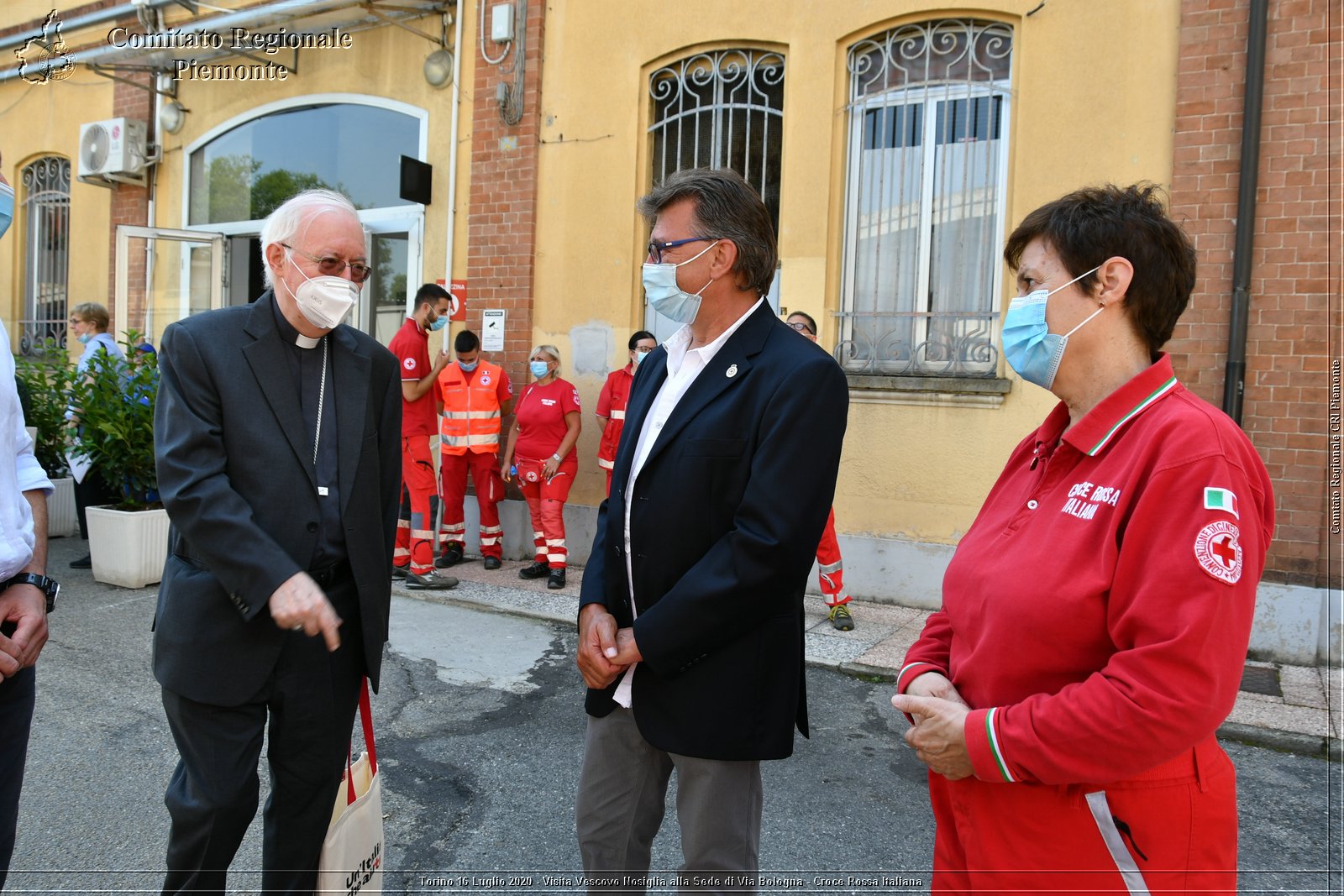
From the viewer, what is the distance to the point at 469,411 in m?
8.43

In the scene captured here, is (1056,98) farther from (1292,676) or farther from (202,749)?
(202,749)

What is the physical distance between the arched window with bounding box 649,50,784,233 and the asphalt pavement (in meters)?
4.13

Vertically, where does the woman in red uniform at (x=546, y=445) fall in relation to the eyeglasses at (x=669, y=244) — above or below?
below

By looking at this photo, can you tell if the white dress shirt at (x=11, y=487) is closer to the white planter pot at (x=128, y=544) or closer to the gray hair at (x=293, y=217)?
the gray hair at (x=293, y=217)

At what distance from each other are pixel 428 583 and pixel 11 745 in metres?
5.39

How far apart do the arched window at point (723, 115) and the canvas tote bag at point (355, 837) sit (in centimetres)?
618

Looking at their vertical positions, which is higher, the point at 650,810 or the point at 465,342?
the point at 465,342

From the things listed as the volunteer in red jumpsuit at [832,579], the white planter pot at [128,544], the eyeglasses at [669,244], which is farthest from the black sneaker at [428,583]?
the eyeglasses at [669,244]

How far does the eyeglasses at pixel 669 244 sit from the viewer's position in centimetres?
247

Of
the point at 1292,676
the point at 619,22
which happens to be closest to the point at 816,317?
the point at 619,22

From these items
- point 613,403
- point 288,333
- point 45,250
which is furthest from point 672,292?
point 45,250

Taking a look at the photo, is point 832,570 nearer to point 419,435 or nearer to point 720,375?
point 419,435

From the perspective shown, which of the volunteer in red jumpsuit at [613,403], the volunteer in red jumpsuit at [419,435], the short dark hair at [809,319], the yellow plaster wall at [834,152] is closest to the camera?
the yellow plaster wall at [834,152]

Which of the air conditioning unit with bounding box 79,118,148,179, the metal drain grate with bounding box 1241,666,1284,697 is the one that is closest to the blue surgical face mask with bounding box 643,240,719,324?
the metal drain grate with bounding box 1241,666,1284,697
